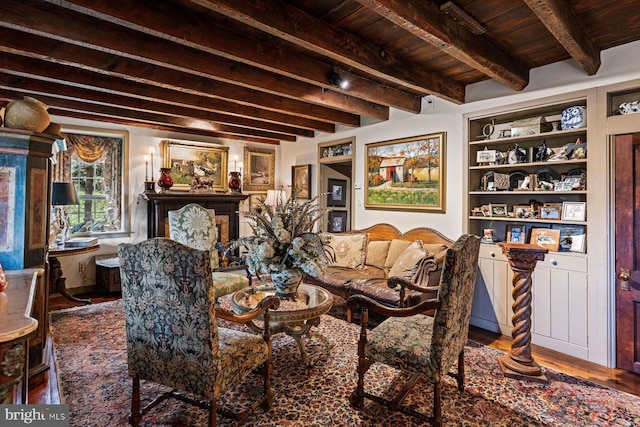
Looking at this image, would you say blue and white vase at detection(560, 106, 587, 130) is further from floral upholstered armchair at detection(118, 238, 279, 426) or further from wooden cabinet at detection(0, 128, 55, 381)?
wooden cabinet at detection(0, 128, 55, 381)

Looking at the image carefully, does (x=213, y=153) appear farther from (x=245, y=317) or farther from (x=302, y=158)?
(x=245, y=317)

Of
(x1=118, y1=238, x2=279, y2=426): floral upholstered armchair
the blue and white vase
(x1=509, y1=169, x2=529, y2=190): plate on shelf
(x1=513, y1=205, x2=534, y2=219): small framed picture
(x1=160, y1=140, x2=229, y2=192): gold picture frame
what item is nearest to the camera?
(x1=118, y1=238, x2=279, y2=426): floral upholstered armchair

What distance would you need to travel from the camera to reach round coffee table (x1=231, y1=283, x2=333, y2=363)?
2.36m

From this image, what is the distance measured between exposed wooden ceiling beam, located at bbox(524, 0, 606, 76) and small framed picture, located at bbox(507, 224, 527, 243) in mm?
1480

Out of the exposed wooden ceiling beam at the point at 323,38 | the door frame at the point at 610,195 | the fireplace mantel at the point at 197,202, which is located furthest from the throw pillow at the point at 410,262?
the fireplace mantel at the point at 197,202

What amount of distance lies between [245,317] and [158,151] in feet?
14.2

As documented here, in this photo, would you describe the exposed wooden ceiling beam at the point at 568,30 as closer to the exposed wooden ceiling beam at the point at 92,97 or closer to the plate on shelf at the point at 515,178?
the plate on shelf at the point at 515,178

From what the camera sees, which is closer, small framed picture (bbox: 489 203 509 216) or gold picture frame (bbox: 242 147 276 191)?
small framed picture (bbox: 489 203 509 216)

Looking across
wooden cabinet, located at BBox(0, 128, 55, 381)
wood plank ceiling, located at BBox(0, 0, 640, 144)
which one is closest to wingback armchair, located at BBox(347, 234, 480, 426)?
wood plank ceiling, located at BBox(0, 0, 640, 144)

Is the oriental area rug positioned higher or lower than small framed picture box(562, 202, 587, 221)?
lower

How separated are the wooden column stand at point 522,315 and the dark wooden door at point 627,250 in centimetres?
81

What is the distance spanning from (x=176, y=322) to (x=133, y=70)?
2.29m

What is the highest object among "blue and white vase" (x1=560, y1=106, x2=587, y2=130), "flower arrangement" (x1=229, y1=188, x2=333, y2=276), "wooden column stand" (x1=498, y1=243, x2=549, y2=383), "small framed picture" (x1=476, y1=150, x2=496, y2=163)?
"blue and white vase" (x1=560, y1=106, x2=587, y2=130)

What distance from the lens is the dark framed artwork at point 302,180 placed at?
5.95 meters
